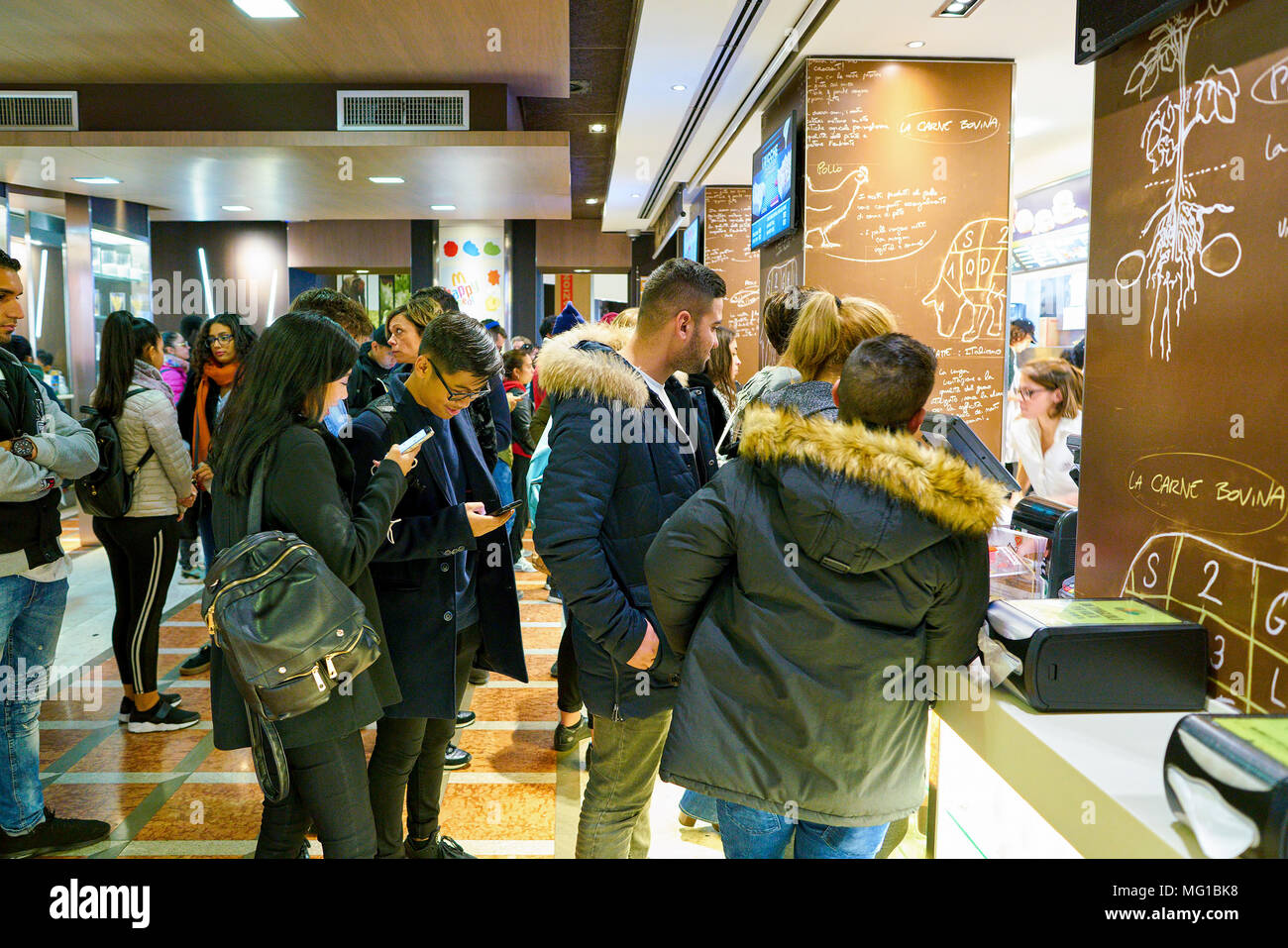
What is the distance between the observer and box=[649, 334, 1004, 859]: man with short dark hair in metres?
1.41

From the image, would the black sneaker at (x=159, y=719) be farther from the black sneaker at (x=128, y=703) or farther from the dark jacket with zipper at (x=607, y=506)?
the dark jacket with zipper at (x=607, y=506)

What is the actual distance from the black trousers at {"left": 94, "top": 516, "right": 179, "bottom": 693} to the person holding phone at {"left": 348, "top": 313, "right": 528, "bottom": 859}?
1.67 m

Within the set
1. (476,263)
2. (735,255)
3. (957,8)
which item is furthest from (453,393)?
(476,263)

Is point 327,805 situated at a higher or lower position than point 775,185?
lower

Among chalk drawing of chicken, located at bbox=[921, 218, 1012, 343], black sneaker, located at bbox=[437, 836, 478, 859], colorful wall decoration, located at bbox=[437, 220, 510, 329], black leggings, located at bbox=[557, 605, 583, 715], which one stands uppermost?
colorful wall decoration, located at bbox=[437, 220, 510, 329]

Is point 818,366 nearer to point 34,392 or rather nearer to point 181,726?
point 34,392

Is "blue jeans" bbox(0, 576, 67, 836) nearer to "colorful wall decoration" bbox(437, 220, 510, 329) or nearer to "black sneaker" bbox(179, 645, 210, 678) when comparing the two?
"black sneaker" bbox(179, 645, 210, 678)

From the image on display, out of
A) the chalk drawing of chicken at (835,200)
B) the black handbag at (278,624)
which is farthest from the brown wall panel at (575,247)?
the black handbag at (278,624)

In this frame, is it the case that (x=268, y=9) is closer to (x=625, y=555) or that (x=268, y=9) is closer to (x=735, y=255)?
(x=625, y=555)

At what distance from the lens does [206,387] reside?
13.6 ft

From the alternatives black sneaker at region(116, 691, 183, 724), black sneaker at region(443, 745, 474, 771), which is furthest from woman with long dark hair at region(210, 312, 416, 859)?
black sneaker at region(116, 691, 183, 724)

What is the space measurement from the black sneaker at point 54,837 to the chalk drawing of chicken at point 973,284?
183 inches

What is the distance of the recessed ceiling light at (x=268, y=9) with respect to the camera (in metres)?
3.93

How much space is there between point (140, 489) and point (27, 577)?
866 mm
